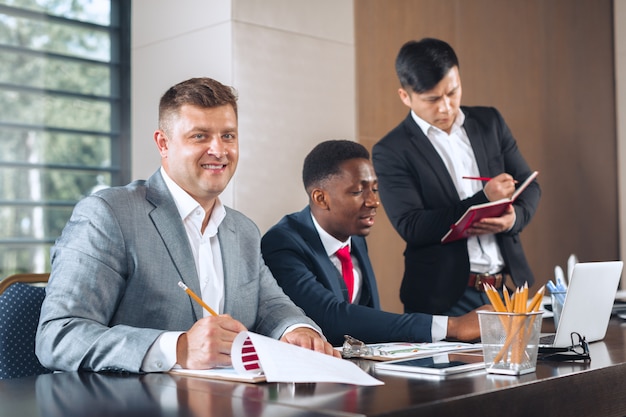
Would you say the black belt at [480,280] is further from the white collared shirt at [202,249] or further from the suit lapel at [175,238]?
the suit lapel at [175,238]

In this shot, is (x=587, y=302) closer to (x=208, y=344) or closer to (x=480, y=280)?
(x=208, y=344)

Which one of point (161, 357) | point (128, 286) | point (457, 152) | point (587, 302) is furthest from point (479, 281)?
point (161, 357)

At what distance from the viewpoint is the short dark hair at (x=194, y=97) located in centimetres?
200

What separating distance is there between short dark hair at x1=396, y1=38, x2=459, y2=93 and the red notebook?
1.66ft

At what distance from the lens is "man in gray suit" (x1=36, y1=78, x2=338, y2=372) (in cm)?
161

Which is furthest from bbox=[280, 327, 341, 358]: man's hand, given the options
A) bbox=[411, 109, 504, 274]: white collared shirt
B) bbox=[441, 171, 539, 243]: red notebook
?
bbox=[411, 109, 504, 274]: white collared shirt

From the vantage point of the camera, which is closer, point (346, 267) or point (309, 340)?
point (309, 340)

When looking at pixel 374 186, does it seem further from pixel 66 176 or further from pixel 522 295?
pixel 66 176

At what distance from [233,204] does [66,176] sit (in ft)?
3.23

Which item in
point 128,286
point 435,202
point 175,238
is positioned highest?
point 435,202

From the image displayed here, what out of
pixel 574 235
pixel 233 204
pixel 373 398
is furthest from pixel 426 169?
pixel 574 235

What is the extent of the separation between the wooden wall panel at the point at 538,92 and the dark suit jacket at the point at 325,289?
1.86 metres

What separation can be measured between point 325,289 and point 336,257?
29 centimetres

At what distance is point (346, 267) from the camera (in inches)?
101
